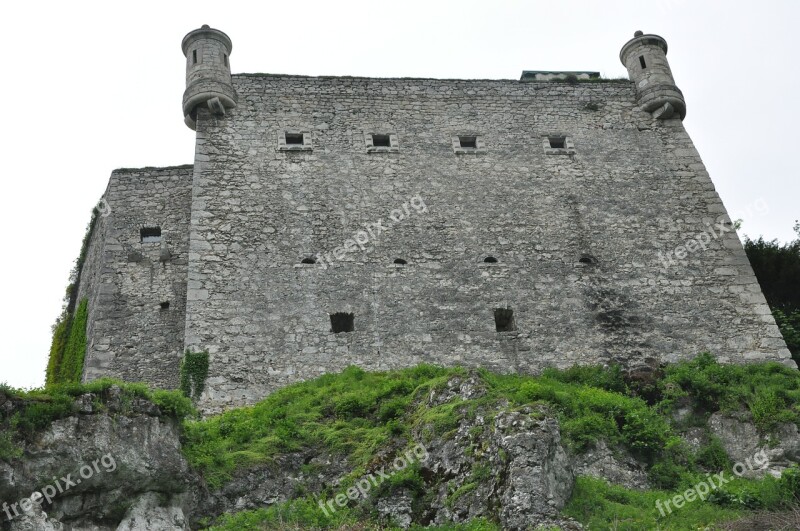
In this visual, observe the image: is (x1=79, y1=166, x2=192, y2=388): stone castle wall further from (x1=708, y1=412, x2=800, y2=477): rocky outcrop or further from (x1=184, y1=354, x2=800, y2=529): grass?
(x1=708, y1=412, x2=800, y2=477): rocky outcrop

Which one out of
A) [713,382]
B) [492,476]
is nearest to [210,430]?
[492,476]

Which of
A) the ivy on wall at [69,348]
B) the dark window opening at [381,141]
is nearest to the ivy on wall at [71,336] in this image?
the ivy on wall at [69,348]

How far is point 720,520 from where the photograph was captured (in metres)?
14.3

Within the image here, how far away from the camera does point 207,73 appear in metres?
22.9

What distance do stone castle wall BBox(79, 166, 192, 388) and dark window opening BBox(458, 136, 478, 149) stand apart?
621 cm

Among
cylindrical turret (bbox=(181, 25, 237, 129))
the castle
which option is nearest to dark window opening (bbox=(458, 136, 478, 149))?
the castle

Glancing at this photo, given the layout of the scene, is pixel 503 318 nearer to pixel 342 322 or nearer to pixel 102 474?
pixel 342 322

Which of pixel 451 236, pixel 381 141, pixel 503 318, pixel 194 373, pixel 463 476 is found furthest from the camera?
pixel 381 141

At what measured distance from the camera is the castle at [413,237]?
2028 centimetres

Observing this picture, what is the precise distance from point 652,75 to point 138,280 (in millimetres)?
12839

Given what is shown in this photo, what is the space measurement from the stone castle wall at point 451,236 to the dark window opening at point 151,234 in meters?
0.40

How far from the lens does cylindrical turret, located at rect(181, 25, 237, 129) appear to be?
2267 centimetres

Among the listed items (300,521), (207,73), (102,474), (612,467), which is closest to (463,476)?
(300,521)

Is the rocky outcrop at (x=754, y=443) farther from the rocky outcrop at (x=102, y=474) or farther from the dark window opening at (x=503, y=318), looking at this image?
the rocky outcrop at (x=102, y=474)
